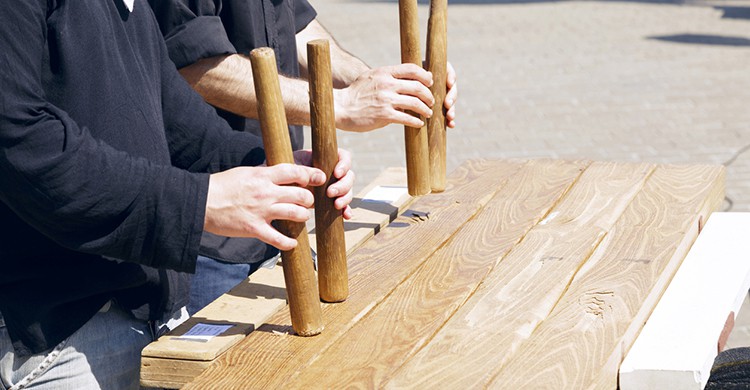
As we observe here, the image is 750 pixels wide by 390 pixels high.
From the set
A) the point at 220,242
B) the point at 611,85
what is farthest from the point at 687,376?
the point at 611,85

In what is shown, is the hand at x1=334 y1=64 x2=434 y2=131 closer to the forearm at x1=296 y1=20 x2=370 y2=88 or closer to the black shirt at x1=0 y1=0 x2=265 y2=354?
the forearm at x1=296 y1=20 x2=370 y2=88

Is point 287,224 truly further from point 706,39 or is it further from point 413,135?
point 706,39

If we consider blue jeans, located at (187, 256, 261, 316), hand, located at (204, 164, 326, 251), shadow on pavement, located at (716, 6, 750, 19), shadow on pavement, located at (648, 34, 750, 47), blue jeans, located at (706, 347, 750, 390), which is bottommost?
shadow on pavement, located at (716, 6, 750, 19)

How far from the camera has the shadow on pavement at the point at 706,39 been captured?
973 cm

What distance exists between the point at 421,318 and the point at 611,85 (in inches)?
254

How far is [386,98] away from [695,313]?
798 mm

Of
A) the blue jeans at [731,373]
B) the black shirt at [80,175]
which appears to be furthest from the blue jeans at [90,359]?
the blue jeans at [731,373]

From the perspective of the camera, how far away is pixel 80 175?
1.66 metres

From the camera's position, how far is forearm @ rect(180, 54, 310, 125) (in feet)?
8.23

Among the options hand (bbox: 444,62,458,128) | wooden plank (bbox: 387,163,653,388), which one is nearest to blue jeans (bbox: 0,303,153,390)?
wooden plank (bbox: 387,163,653,388)

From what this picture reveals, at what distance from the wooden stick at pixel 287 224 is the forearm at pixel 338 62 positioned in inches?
38.8

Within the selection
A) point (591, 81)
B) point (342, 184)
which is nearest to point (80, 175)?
point (342, 184)

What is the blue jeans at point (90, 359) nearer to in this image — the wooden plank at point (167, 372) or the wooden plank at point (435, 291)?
the wooden plank at point (167, 372)

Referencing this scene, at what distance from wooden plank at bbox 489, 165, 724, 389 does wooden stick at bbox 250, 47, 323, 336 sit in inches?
14.4
